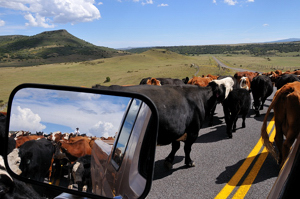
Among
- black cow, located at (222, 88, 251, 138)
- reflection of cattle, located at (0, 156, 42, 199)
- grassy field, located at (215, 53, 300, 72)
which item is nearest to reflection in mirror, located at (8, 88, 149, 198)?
reflection of cattle, located at (0, 156, 42, 199)

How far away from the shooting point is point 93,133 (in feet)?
5.45

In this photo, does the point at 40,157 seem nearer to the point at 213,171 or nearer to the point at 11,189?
the point at 11,189

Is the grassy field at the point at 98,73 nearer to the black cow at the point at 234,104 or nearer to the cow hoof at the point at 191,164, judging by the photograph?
the black cow at the point at 234,104

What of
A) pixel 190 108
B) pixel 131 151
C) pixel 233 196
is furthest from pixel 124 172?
pixel 190 108

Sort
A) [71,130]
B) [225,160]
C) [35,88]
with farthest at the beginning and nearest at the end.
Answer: [225,160] → [35,88] → [71,130]

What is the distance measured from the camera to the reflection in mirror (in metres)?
1.69

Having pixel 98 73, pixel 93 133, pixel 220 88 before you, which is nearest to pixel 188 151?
pixel 220 88

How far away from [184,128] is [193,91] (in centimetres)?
91

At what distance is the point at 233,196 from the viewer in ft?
12.8

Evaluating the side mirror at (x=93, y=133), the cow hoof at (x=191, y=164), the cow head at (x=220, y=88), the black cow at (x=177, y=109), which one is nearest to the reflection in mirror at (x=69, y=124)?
the side mirror at (x=93, y=133)

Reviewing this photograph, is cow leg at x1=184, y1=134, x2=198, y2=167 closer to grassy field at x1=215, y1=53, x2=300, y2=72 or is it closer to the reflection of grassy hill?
the reflection of grassy hill

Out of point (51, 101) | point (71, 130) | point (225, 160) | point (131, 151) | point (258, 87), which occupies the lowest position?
point (225, 160)

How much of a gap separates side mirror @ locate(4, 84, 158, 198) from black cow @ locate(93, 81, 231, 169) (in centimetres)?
223

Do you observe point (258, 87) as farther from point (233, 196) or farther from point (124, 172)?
point (124, 172)
